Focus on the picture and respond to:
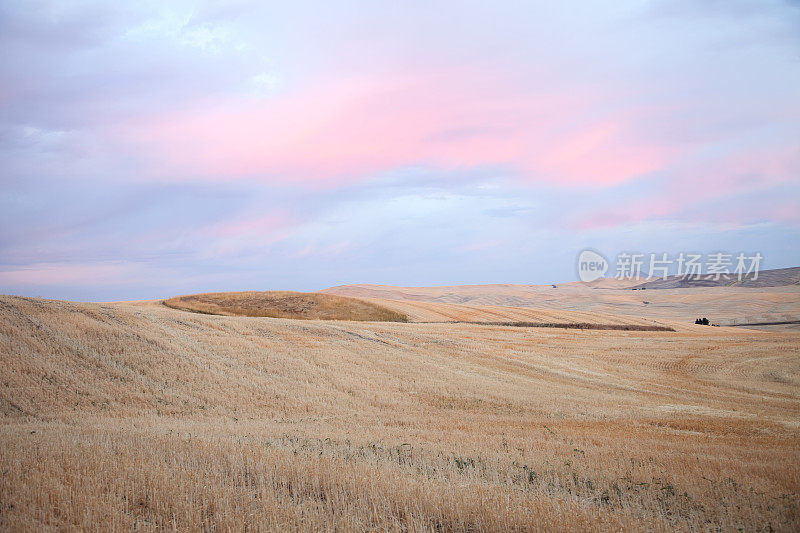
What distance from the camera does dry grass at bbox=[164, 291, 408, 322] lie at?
56969 mm

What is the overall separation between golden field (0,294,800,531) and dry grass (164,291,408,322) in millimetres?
17893

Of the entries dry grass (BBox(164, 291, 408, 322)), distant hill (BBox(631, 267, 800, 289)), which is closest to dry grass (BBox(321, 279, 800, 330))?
distant hill (BBox(631, 267, 800, 289))

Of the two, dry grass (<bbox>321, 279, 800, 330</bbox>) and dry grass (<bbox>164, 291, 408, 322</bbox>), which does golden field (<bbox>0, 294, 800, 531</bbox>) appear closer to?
dry grass (<bbox>164, 291, 408, 322</bbox>)

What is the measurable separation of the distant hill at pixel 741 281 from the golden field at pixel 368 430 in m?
116

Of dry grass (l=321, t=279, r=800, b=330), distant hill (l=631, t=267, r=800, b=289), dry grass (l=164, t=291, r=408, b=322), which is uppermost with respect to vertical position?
distant hill (l=631, t=267, r=800, b=289)

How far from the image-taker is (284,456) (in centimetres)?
1015

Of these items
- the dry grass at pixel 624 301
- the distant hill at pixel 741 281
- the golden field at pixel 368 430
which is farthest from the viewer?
the distant hill at pixel 741 281

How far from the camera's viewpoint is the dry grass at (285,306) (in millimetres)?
56969

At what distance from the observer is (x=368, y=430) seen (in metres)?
15.7

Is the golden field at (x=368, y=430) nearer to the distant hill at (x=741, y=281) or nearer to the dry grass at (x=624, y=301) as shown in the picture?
the dry grass at (x=624, y=301)

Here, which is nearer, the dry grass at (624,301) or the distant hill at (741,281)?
the dry grass at (624,301)

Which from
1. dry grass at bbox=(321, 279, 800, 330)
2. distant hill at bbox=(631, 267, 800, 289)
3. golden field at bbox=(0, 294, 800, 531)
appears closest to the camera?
golden field at bbox=(0, 294, 800, 531)

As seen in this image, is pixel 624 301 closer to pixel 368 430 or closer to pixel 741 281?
pixel 741 281

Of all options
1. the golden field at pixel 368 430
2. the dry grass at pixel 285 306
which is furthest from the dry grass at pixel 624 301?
the golden field at pixel 368 430
